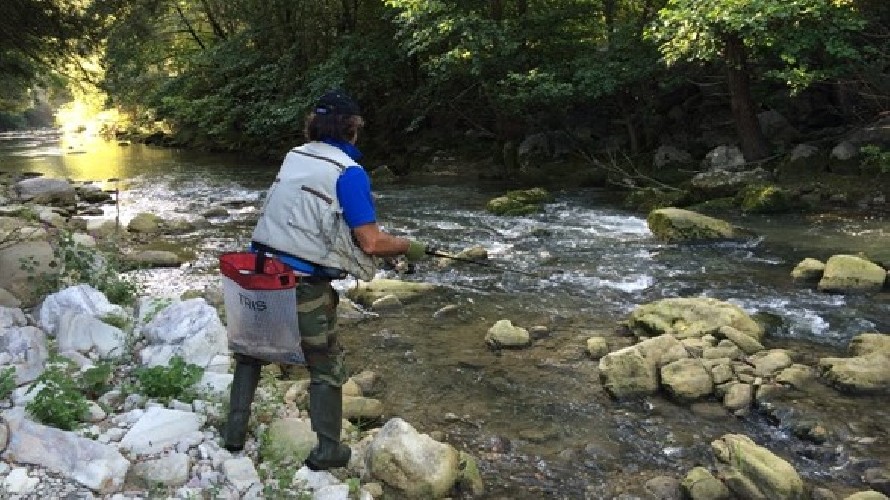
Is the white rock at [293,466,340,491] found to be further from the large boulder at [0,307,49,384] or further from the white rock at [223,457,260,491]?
the large boulder at [0,307,49,384]

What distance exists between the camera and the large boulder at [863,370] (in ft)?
18.2

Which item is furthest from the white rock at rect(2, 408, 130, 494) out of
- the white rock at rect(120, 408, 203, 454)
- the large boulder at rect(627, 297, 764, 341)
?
the large boulder at rect(627, 297, 764, 341)

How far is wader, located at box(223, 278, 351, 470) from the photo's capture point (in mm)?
3373

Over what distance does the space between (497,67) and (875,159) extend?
27.4 ft

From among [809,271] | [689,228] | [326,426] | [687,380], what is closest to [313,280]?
[326,426]

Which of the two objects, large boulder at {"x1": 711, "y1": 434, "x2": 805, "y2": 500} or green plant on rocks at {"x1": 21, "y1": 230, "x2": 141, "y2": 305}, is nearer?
large boulder at {"x1": 711, "y1": 434, "x2": 805, "y2": 500}

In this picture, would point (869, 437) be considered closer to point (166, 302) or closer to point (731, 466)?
point (731, 466)

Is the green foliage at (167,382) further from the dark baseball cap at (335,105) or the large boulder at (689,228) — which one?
the large boulder at (689,228)

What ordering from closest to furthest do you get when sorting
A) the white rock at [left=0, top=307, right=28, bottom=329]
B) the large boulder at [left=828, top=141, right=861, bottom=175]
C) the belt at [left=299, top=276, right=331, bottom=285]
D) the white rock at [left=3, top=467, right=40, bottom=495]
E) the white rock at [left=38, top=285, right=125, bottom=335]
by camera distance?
the white rock at [left=3, top=467, right=40, bottom=495]
the belt at [left=299, top=276, right=331, bottom=285]
the white rock at [left=0, top=307, right=28, bottom=329]
the white rock at [left=38, top=285, right=125, bottom=335]
the large boulder at [left=828, top=141, right=861, bottom=175]

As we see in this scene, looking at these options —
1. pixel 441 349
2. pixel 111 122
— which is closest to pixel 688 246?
pixel 441 349

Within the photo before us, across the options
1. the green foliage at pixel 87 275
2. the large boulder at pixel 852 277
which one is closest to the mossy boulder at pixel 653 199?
the large boulder at pixel 852 277

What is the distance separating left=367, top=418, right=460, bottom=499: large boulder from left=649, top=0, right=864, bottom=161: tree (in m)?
9.58

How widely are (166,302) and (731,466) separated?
4.14 m

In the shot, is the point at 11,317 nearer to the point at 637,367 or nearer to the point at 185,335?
the point at 185,335
